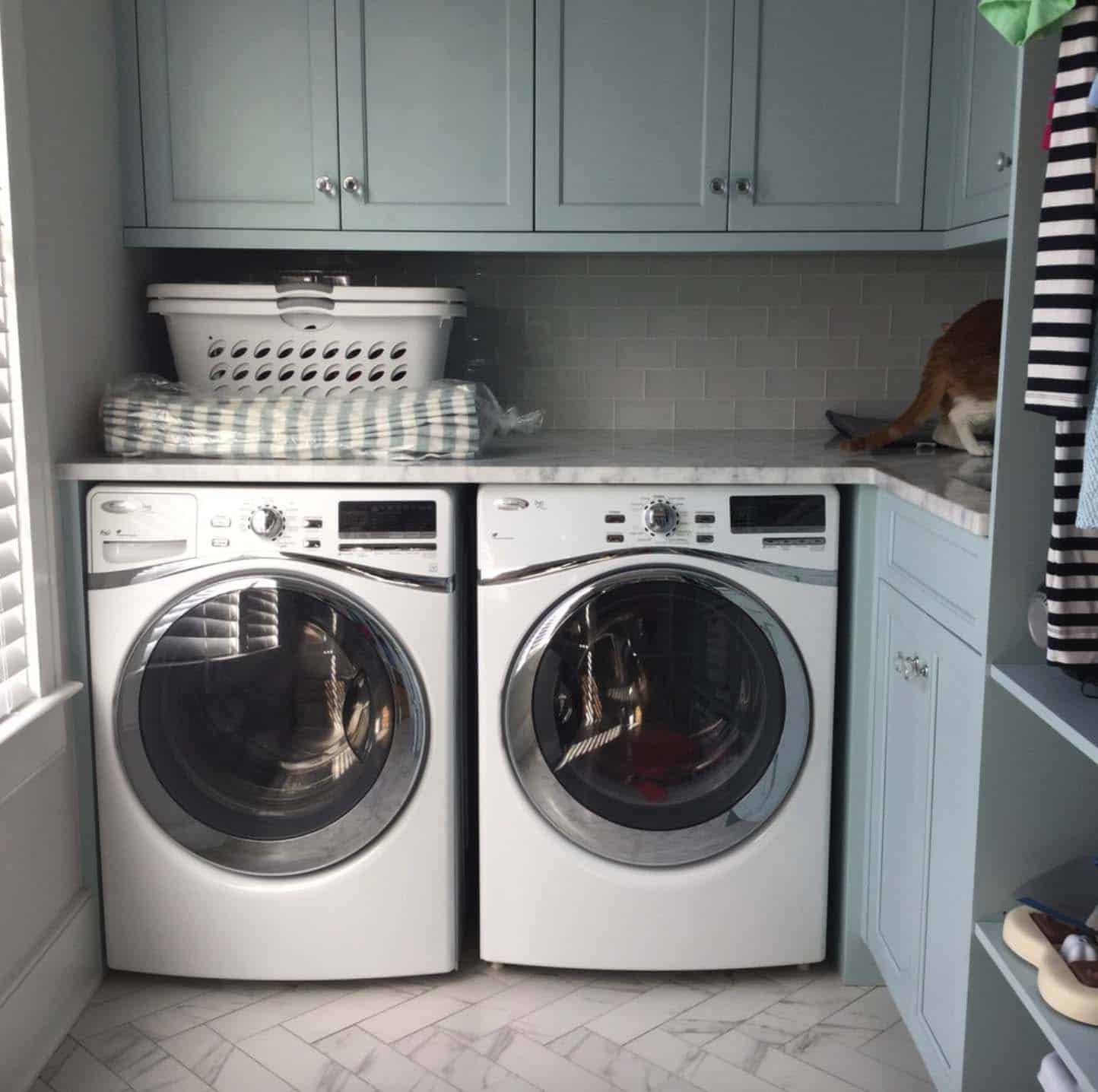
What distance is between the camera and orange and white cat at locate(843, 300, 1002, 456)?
2320 millimetres

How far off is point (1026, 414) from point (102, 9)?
1923 millimetres

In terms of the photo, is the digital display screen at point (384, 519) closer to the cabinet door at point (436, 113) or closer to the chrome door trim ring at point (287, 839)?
the chrome door trim ring at point (287, 839)

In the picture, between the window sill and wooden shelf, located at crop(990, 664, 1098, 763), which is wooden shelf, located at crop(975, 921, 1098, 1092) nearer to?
wooden shelf, located at crop(990, 664, 1098, 763)

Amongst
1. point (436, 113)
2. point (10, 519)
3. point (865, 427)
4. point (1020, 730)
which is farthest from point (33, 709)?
point (865, 427)

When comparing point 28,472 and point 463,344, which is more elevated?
point 463,344

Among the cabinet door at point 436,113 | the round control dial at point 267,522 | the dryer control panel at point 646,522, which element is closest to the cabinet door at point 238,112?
the cabinet door at point 436,113

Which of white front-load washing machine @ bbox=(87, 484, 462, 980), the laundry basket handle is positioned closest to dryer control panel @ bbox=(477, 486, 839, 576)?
white front-load washing machine @ bbox=(87, 484, 462, 980)

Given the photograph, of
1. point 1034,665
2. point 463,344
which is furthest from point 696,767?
point 463,344

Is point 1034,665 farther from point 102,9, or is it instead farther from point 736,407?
point 102,9

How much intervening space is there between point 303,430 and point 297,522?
0.63 feet

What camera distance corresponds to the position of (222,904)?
230 cm

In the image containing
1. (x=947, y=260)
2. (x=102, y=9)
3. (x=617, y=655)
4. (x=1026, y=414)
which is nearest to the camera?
(x=1026, y=414)

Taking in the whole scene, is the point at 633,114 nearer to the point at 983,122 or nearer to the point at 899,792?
the point at 983,122

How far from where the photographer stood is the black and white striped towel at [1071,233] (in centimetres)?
128
